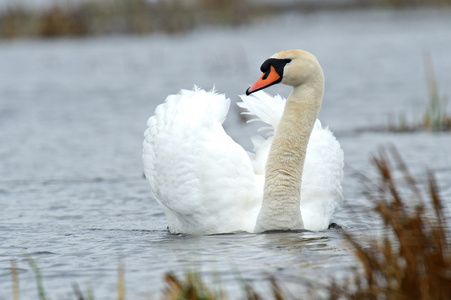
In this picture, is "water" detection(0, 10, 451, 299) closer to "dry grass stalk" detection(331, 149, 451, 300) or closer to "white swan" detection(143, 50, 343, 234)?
"white swan" detection(143, 50, 343, 234)

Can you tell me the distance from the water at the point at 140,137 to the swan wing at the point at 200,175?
Answer: 0.18 meters

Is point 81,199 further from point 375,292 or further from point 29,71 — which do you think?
point 29,71

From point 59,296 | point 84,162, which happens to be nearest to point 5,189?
point 84,162

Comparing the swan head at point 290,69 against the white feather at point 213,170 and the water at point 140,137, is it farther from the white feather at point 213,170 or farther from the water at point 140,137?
the water at point 140,137

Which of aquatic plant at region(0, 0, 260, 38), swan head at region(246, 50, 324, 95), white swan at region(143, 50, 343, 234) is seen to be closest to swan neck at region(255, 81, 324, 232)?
white swan at region(143, 50, 343, 234)

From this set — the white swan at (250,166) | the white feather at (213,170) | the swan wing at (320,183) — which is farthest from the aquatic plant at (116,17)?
the swan wing at (320,183)

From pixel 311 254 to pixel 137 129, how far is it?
27.3ft

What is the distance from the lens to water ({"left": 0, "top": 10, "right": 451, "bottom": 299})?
5715 mm

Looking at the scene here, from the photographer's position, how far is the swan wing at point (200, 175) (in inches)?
259

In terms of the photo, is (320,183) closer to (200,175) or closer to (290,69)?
(200,175)

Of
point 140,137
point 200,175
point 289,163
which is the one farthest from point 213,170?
point 140,137

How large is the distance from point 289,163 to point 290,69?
729mm

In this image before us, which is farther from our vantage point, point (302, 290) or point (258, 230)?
point (258, 230)

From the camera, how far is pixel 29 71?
20.9 m
